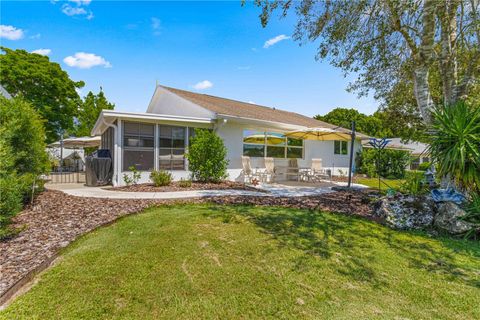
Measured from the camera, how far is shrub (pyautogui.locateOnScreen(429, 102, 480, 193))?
18.1 feet

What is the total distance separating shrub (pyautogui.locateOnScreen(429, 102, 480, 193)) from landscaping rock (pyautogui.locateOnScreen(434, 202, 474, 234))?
870 millimetres

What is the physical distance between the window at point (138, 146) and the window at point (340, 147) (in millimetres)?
12983

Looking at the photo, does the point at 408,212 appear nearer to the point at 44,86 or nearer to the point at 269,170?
the point at 269,170

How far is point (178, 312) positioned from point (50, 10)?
11799 mm

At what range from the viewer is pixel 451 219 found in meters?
5.16

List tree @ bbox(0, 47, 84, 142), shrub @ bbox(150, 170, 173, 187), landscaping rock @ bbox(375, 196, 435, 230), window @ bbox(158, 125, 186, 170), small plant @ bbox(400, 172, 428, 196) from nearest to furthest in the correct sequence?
landscaping rock @ bbox(375, 196, 435, 230)
small plant @ bbox(400, 172, 428, 196)
shrub @ bbox(150, 170, 173, 187)
window @ bbox(158, 125, 186, 170)
tree @ bbox(0, 47, 84, 142)

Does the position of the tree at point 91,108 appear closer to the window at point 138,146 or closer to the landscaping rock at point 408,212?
the window at point 138,146

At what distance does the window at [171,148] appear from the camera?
10.5 m

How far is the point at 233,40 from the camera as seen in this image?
487 inches

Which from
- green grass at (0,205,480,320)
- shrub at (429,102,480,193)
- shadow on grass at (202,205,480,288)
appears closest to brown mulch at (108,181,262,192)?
shadow on grass at (202,205,480,288)

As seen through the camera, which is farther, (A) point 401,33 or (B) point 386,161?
(B) point 386,161

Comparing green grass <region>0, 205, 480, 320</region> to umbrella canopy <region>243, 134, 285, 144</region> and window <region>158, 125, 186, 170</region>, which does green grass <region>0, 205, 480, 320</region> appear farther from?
umbrella canopy <region>243, 134, 285, 144</region>

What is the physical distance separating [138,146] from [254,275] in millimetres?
8338

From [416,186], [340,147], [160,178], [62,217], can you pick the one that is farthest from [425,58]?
[340,147]
